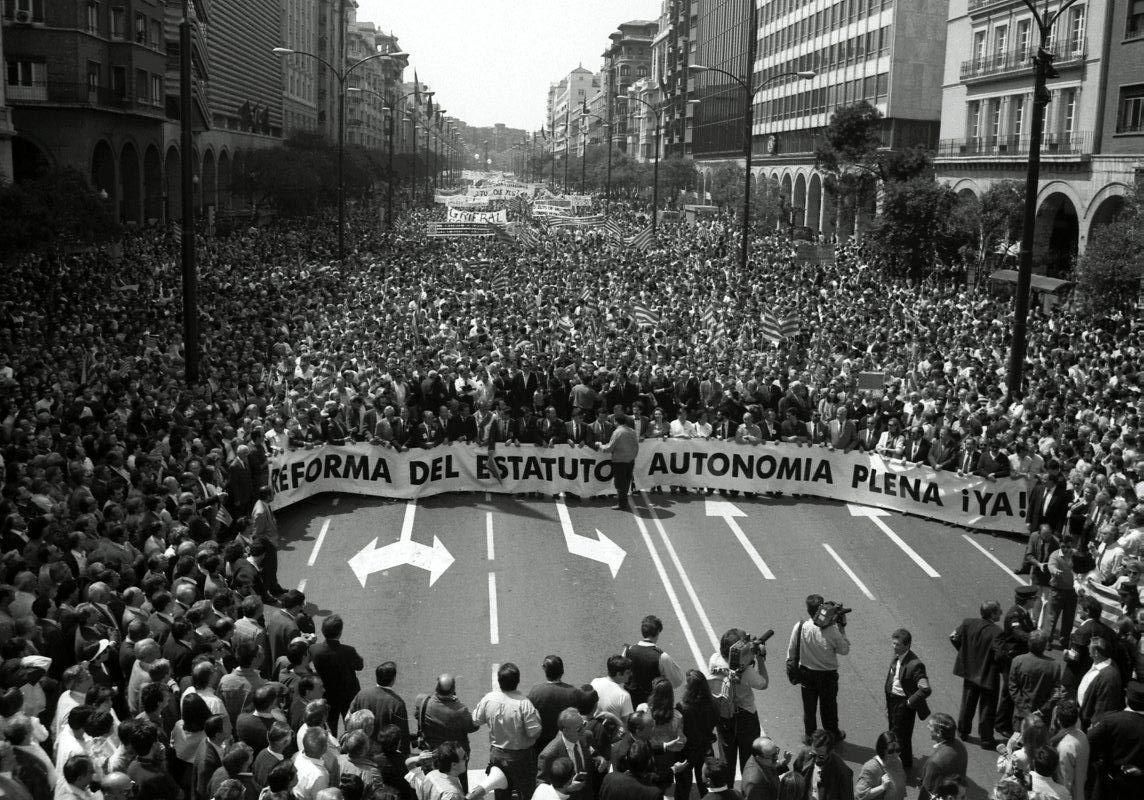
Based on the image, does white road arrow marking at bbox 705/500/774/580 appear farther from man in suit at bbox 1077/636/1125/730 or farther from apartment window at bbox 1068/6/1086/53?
apartment window at bbox 1068/6/1086/53

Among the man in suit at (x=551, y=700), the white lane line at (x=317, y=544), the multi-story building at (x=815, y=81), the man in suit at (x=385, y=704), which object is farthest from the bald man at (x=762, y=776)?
the multi-story building at (x=815, y=81)

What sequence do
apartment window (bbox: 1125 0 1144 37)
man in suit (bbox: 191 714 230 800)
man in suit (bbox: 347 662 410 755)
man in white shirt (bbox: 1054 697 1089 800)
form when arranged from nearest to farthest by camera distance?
man in suit (bbox: 191 714 230 800), man in white shirt (bbox: 1054 697 1089 800), man in suit (bbox: 347 662 410 755), apartment window (bbox: 1125 0 1144 37)

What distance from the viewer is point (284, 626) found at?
34.0 feet

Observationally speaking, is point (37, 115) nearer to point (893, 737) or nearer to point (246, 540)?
point (246, 540)

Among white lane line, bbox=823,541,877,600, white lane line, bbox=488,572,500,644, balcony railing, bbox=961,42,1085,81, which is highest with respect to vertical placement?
balcony railing, bbox=961,42,1085,81

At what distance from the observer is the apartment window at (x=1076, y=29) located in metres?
44.3

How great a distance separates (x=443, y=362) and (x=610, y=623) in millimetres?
12210

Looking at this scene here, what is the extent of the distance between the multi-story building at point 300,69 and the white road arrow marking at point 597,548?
322 feet

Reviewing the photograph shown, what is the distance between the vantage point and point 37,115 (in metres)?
50.8

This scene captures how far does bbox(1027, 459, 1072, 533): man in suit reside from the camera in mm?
15945

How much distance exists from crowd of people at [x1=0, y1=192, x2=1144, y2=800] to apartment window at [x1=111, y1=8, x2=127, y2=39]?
21.4 m

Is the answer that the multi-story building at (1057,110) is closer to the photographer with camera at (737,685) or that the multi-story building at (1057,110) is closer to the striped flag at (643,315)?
the striped flag at (643,315)

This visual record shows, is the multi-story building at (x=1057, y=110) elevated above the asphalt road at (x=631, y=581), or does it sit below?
above

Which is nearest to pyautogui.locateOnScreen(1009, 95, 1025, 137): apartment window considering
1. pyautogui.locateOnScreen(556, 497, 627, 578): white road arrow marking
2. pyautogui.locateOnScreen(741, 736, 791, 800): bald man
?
pyautogui.locateOnScreen(556, 497, 627, 578): white road arrow marking
